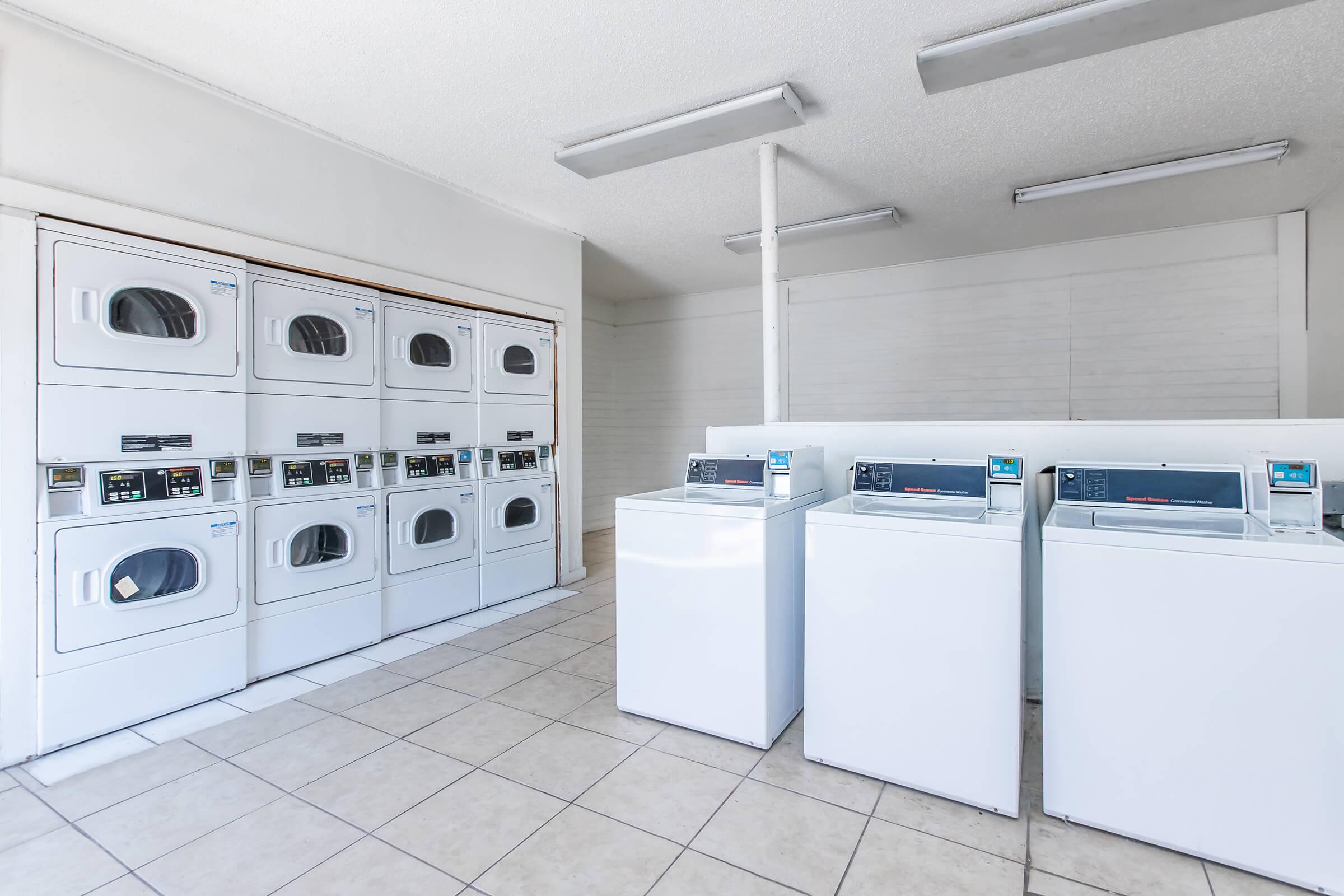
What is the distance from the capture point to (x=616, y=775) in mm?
2334

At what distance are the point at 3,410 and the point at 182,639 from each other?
1168 mm

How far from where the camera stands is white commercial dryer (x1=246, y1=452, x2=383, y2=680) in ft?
10.3

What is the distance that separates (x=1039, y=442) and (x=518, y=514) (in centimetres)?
344

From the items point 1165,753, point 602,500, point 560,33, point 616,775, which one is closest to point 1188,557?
point 1165,753

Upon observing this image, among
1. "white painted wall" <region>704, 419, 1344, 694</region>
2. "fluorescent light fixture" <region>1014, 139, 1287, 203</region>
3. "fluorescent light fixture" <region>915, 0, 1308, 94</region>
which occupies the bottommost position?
"white painted wall" <region>704, 419, 1344, 694</region>

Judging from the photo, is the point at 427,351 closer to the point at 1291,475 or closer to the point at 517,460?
the point at 517,460

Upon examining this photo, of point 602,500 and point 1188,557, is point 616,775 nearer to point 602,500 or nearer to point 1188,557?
point 1188,557

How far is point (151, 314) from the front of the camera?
2730mm

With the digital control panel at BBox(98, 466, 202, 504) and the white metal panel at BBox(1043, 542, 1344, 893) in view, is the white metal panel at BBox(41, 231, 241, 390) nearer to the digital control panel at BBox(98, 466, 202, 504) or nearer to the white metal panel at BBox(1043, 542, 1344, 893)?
the digital control panel at BBox(98, 466, 202, 504)

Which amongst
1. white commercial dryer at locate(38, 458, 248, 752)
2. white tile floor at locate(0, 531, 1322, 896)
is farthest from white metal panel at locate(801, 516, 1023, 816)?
white commercial dryer at locate(38, 458, 248, 752)

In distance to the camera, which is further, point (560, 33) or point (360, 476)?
point (360, 476)

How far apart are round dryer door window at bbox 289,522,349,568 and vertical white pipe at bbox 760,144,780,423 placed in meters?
2.58

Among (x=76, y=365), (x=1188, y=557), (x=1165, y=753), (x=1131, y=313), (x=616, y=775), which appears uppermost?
(x=1131, y=313)

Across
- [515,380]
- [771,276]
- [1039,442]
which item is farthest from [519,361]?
[1039,442]
